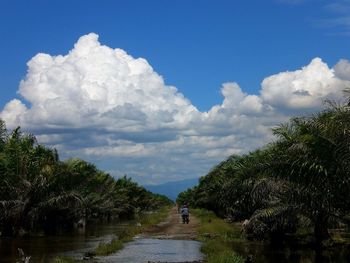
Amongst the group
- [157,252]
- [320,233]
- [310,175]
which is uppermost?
[310,175]

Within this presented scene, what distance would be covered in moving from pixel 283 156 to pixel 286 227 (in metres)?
10.2

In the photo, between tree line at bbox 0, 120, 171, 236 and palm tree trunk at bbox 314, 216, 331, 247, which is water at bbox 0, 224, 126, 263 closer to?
tree line at bbox 0, 120, 171, 236

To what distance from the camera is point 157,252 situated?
2739 centimetres

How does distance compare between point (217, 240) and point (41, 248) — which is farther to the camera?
point (217, 240)

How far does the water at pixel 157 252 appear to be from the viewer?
24188 millimetres

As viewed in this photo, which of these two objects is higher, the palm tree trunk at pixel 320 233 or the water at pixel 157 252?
the palm tree trunk at pixel 320 233

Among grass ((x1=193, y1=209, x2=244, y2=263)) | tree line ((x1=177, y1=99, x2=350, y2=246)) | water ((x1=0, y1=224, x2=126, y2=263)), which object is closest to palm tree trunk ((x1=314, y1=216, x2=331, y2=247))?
tree line ((x1=177, y1=99, x2=350, y2=246))

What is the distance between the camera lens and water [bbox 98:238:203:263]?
24.2 m

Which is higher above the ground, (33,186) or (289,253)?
(33,186)

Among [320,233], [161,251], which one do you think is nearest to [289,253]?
[320,233]

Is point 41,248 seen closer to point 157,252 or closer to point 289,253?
point 157,252

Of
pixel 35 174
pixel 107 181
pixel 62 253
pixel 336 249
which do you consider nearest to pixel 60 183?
pixel 35 174

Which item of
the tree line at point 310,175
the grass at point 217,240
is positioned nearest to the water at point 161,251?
the grass at point 217,240

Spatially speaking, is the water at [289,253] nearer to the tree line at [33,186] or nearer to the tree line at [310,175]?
the tree line at [310,175]
